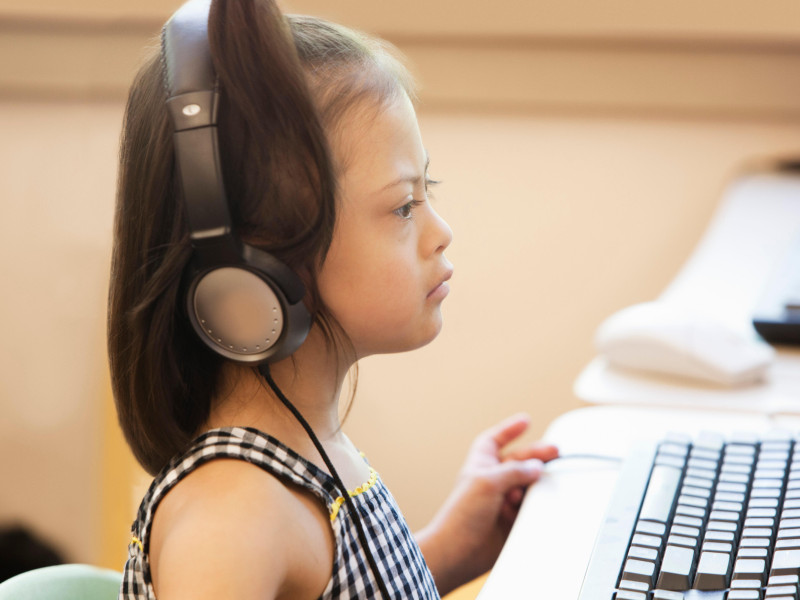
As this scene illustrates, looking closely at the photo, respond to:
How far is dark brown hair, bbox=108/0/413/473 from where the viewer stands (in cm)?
52

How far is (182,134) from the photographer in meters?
0.51

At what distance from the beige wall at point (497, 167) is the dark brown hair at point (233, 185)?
2.57ft

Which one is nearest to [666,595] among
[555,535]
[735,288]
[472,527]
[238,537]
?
[555,535]

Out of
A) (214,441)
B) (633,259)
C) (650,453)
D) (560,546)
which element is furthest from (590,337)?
(214,441)

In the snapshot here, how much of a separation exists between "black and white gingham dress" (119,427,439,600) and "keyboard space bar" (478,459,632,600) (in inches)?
2.7

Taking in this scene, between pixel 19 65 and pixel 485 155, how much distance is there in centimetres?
80

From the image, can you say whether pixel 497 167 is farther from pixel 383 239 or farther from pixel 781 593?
pixel 781 593

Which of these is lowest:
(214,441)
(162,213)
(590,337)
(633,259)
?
(590,337)

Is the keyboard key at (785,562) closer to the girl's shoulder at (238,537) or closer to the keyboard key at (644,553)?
the keyboard key at (644,553)

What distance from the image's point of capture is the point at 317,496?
0.56 meters

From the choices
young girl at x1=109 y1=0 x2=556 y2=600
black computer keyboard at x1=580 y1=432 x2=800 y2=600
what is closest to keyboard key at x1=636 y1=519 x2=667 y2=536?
black computer keyboard at x1=580 y1=432 x2=800 y2=600

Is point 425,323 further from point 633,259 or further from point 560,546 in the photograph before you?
point 633,259

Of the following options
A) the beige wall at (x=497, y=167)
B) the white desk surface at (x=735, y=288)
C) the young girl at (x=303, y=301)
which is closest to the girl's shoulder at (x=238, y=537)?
the young girl at (x=303, y=301)

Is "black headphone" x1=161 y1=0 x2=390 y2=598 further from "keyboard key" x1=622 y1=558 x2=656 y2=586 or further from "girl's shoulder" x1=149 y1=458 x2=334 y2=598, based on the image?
"keyboard key" x1=622 y1=558 x2=656 y2=586
